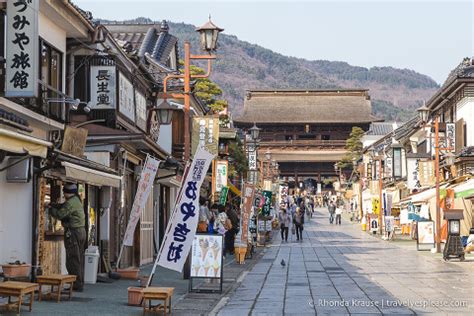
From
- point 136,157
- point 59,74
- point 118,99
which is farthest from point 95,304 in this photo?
point 136,157

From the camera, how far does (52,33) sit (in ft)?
56.7

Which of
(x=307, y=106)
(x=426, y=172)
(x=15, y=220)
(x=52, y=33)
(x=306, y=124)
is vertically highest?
(x=307, y=106)

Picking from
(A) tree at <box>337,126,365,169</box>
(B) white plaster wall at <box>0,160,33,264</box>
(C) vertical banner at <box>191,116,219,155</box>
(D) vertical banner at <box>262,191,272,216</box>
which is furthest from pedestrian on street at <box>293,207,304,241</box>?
(A) tree at <box>337,126,365,169</box>

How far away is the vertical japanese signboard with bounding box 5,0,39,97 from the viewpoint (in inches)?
524

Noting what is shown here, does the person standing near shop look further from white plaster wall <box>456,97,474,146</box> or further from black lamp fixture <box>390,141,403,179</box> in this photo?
black lamp fixture <box>390,141,403,179</box>

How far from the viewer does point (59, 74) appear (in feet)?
59.9

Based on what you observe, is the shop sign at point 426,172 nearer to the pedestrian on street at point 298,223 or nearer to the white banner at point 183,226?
the pedestrian on street at point 298,223

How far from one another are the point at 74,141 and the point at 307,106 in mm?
93405

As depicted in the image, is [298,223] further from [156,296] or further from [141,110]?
[156,296]

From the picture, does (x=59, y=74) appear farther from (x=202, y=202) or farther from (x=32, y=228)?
(x=202, y=202)

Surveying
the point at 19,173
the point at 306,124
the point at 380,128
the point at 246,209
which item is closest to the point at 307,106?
the point at 306,124

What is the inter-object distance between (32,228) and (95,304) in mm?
2235

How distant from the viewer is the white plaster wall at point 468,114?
39.8 m

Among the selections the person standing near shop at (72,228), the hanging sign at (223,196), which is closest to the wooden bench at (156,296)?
the person standing near shop at (72,228)
